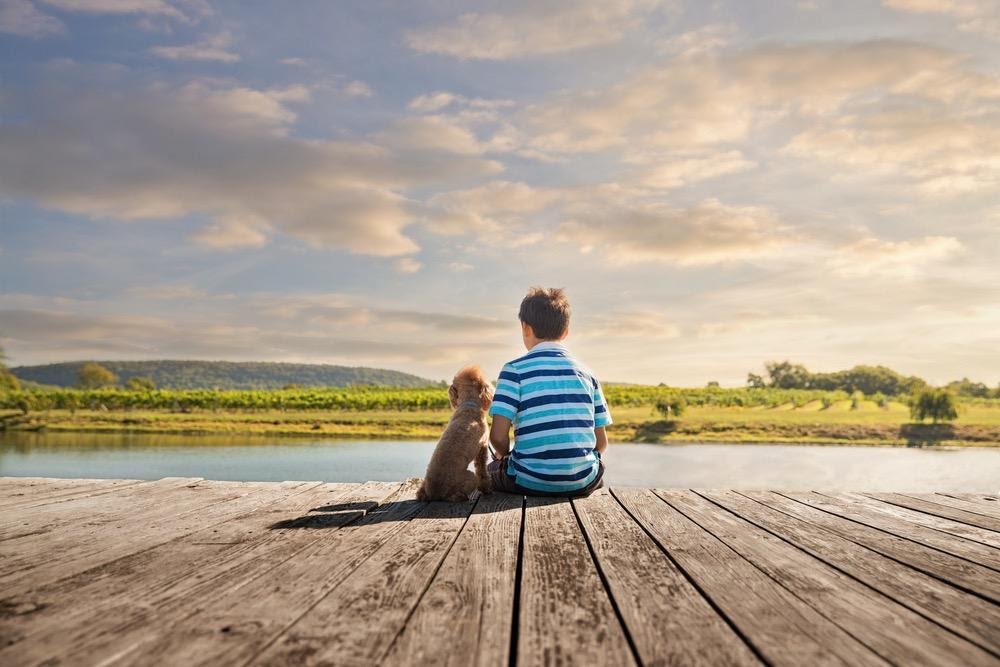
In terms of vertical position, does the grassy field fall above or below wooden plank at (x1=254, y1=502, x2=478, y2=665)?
below

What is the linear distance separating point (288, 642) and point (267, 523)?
1751mm

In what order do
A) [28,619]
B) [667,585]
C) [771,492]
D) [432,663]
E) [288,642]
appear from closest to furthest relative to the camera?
[432,663] < [288,642] < [28,619] < [667,585] < [771,492]

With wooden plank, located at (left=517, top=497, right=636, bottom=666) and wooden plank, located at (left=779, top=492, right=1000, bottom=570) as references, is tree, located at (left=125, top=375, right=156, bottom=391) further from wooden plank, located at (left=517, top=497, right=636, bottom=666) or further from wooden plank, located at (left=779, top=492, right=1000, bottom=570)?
wooden plank, located at (left=517, top=497, right=636, bottom=666)

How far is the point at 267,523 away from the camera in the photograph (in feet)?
10.9

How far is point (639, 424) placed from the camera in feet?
137

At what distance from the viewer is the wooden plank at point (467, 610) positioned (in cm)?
160

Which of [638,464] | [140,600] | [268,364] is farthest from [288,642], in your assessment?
[268,364]

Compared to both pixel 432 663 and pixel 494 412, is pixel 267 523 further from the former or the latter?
pixel 432 663

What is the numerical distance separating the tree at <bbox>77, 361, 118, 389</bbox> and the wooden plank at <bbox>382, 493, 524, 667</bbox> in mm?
103968

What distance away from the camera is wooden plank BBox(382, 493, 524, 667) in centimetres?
160

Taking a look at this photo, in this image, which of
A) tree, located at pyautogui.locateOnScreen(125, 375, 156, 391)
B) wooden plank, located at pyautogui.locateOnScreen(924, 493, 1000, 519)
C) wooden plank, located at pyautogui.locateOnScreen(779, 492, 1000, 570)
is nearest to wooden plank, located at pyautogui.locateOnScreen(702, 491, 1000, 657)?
wooden plank, located at pyautogui.locateOnScreen(779, 492, 1000, 570)

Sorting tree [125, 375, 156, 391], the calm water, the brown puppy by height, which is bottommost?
the calm water

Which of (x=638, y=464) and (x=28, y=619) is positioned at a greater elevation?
(x=28, y=619)

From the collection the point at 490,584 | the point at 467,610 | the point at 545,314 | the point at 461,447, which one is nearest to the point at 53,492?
the point at 461,447
